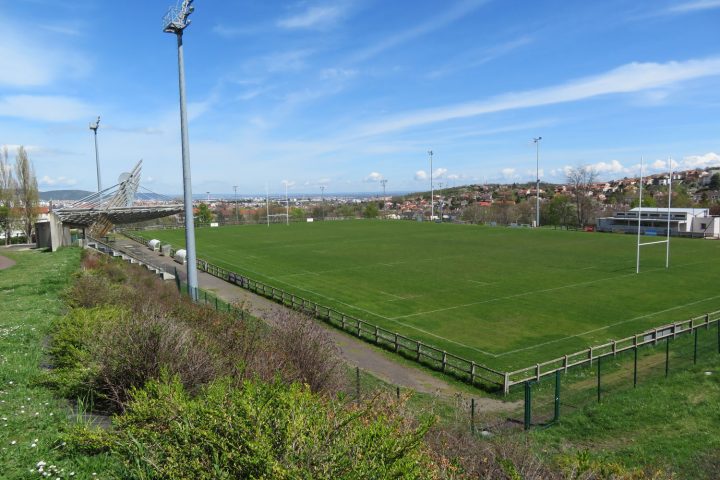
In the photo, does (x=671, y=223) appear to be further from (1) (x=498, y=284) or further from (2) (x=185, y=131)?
(2) (x=185, y=131)

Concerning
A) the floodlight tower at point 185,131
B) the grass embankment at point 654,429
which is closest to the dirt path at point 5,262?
the floodlight tower at point 185,131

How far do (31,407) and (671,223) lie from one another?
82.6 m

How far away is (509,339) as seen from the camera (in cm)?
2458

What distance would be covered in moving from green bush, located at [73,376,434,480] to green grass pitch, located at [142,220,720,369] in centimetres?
1647

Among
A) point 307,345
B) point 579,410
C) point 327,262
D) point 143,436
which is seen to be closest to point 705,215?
point 327,262

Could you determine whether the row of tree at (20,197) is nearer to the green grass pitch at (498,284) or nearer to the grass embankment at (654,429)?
the green grass pitch at (498,284)

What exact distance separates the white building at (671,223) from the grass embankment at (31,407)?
69456 millimetres

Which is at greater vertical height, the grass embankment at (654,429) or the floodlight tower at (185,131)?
the floodlight tower at (185,131)

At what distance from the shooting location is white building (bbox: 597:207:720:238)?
6942 centimetres

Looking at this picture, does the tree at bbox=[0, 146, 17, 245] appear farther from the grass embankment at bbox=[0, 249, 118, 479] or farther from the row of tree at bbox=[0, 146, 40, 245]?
the grass embankment at bbox=[0, 249, 118, 479]

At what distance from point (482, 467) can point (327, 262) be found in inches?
1716

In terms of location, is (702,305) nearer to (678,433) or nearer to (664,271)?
(664,271)

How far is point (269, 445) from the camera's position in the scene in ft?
18.1

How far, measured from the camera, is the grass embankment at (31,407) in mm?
6883
